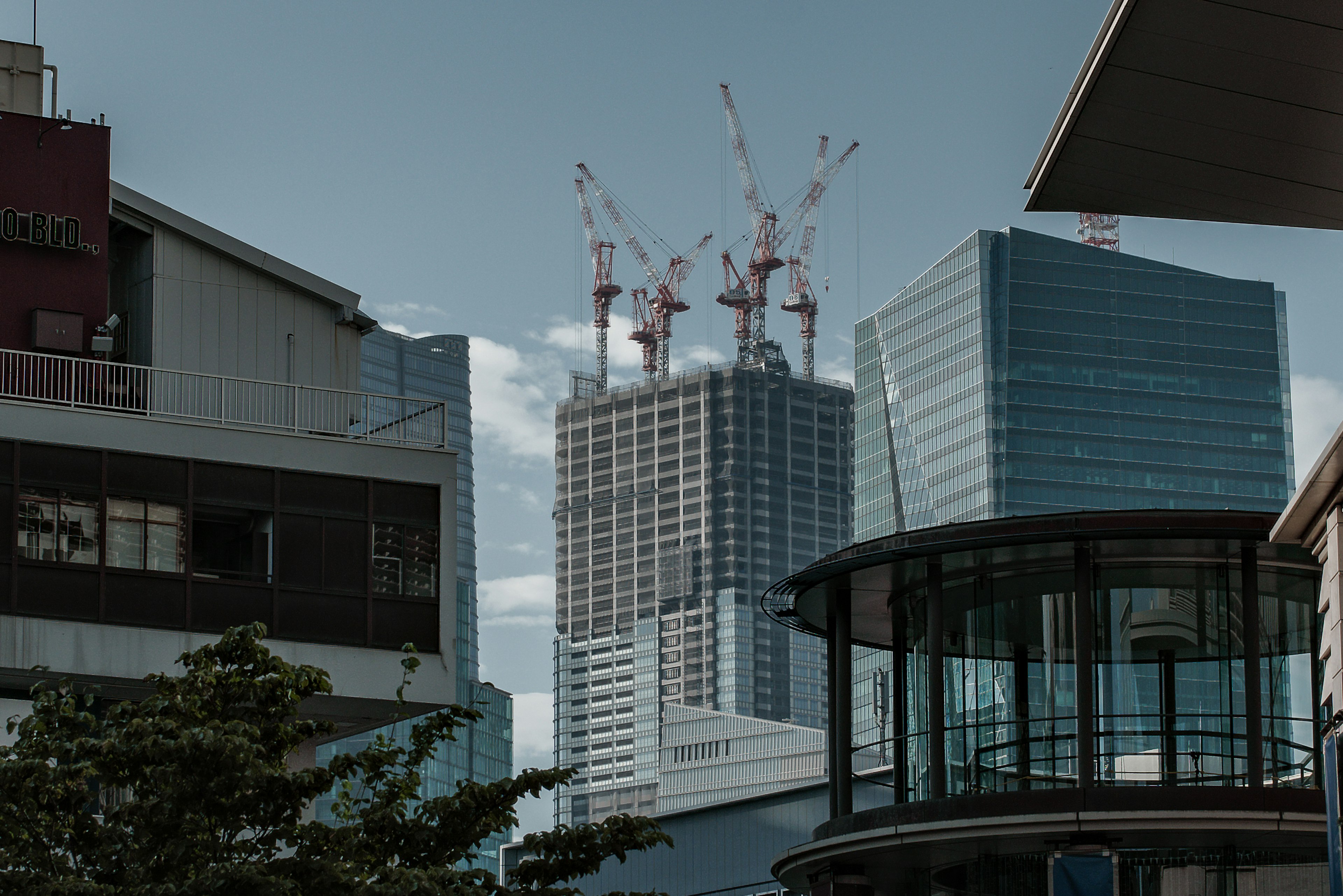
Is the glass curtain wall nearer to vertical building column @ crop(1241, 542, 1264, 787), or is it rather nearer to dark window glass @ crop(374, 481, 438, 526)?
vertical building column @ crop(1241, 542, 1264, 787)

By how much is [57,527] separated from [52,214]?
1070 centimetres

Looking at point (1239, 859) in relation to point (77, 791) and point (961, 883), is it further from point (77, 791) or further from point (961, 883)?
point (77, 791)

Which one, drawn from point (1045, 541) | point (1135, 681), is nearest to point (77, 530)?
point (1045, 541)

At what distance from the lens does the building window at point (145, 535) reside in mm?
45812

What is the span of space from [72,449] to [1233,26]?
33.8 m

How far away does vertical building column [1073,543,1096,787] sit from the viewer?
97.5ft

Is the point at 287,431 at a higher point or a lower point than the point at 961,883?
higher

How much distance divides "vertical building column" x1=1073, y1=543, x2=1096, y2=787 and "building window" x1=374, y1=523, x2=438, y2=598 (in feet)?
71.2

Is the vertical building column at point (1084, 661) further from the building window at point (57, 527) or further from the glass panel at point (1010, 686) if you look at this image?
the building window at point (57, 527)

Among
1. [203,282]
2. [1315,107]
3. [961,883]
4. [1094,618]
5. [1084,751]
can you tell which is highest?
[203,282]

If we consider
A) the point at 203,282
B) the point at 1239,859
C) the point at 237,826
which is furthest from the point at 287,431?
the point at 1239,859

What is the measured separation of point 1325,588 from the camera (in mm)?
15891

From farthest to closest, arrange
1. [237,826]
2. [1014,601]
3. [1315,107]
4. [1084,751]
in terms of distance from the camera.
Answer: [1014,601], [1084,751], [237,826], [1315,107]

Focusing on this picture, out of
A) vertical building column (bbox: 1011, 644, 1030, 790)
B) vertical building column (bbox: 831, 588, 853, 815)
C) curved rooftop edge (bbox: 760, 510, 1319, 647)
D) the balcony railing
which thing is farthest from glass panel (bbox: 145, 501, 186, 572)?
vertical building column (bbox: 1011, 644, 1030, 790)
